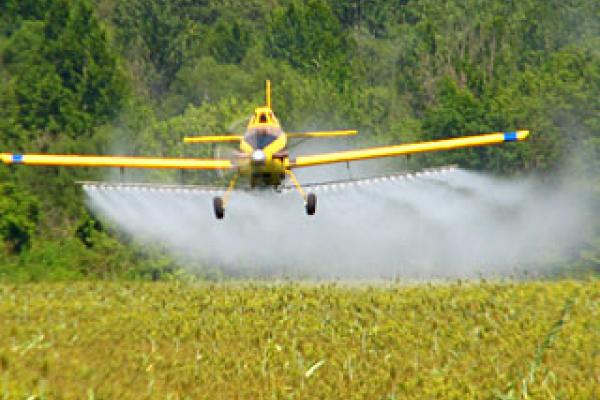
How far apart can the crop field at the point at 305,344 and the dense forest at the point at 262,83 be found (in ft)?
113

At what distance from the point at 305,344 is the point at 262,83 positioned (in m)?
102

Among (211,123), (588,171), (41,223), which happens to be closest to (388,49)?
(211,123)

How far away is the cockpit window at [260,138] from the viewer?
35250 mm

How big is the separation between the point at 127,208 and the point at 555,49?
98742mm

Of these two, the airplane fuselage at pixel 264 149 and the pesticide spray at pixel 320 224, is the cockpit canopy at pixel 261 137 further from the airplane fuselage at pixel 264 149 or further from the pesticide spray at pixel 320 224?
the pesticide spray at pixel 320 224

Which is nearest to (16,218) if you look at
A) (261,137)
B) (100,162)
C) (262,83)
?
(100,162)

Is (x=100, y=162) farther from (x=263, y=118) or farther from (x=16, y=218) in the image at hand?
(x=16, y=218)

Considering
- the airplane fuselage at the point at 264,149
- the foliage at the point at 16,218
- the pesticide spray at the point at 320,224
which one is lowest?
the foliage at the point at 16,218

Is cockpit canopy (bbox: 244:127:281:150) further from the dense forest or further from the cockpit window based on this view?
the dense forest

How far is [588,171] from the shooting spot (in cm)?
8712

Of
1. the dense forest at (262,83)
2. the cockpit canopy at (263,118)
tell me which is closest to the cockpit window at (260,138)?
the cockpit canopy at (263,118)

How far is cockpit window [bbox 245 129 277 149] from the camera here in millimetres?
→ 35250

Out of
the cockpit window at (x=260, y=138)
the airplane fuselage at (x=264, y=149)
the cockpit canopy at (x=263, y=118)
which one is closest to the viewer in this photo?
the airplane fuselage at (x=264, y=149)

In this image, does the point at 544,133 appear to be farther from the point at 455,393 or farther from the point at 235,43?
the point at 455,393
